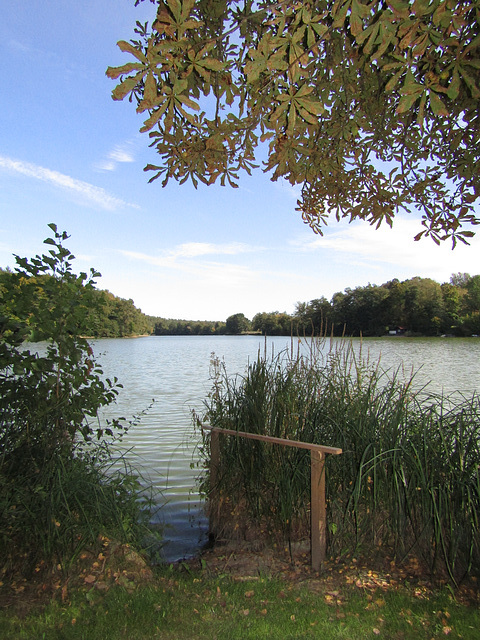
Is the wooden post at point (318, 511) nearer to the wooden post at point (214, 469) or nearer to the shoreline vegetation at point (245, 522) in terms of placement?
the shoreline vegetation at point (245, 522)

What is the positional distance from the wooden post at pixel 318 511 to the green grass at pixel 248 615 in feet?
1.03

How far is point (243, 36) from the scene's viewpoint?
→ 315 centimetres

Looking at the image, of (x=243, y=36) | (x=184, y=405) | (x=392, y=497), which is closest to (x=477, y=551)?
(x=392, y=497)

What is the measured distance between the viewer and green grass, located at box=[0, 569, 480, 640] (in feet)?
8.07

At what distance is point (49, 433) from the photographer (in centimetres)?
345

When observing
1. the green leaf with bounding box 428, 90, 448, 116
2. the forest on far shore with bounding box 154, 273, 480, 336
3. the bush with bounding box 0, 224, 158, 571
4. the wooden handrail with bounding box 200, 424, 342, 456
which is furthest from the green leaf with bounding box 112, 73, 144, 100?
the forest on far shore with bounding box 154, 273, 480, 336

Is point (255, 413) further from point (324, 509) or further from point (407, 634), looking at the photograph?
point (407, 634)

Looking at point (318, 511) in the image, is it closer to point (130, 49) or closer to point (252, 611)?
point (252, 611)

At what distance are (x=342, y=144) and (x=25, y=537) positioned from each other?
12.9ft

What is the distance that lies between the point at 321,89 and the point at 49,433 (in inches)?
125

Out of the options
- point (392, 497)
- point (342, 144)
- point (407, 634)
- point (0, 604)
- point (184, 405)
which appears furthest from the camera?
point (184, 405)

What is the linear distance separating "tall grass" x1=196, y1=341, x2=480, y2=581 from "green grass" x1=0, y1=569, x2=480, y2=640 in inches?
15.7

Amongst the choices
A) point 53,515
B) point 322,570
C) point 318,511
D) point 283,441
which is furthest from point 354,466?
point 53,515

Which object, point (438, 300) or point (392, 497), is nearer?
point (392, 497)
